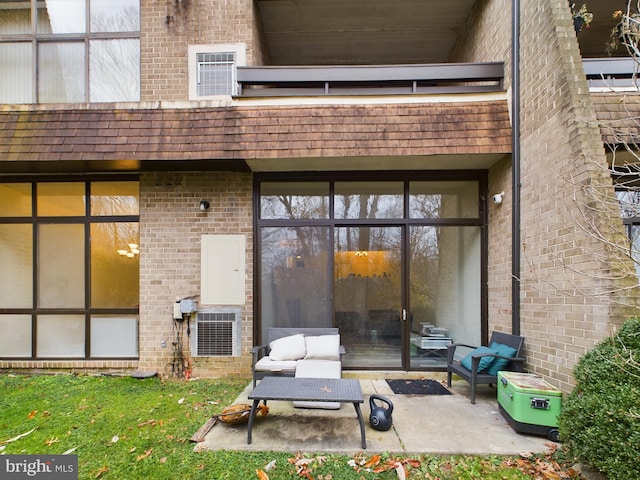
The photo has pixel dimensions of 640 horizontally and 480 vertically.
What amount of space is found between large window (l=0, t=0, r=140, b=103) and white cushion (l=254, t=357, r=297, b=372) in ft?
16.0

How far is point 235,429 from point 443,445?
2130mm

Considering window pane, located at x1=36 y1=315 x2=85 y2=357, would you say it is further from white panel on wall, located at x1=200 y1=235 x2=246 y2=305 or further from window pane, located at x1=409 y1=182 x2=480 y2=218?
window pane, located at x1=409 y1=182 x2=480 y2=218

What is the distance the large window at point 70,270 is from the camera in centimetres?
554

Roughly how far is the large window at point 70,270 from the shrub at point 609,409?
19.7ft

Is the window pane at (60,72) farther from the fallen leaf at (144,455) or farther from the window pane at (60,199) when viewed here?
the fallen leaf at (144,455)

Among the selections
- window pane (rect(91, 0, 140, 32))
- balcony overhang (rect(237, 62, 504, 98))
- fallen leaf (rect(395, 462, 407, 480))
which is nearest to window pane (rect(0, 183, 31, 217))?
window pane (rect(91, 0, 140, 32))

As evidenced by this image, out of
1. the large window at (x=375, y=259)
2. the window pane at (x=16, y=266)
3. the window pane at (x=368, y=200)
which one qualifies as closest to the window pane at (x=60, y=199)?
the window pane at (x=16, y=266)

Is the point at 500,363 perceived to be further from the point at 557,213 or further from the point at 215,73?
the point at 215,73

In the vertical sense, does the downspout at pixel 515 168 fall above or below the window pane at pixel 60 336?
above

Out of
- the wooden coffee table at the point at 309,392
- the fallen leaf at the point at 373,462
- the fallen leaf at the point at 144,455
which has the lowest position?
the fallen leaf at the point at 144,455

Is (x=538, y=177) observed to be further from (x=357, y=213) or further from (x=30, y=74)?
(x=30, y=74)

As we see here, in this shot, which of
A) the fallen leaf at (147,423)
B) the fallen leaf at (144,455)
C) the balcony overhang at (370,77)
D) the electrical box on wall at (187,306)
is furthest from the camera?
the electrical box on wall at (187,306)

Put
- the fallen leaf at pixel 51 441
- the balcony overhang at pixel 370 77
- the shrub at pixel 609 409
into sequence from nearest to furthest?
the shrub at pixel 609 409
the fallen leaf at pixel 51 441
the balcony overhang at pixel 370 77

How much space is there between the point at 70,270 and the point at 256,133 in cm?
415
